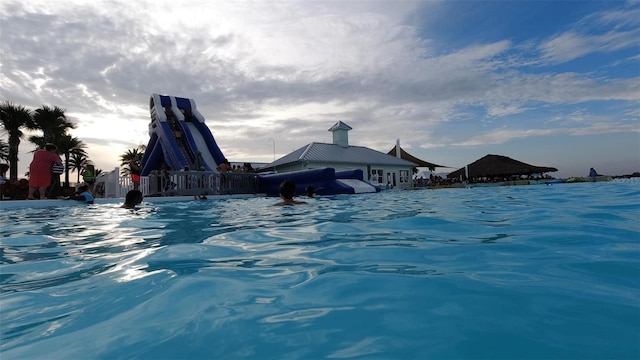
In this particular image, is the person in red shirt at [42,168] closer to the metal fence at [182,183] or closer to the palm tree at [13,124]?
the metal fence at [182,183]

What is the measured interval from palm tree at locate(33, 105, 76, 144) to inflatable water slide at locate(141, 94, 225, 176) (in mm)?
11321

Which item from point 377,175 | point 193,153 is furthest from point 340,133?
point 193,153

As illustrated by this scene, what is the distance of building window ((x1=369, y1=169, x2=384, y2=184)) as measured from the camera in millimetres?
27636

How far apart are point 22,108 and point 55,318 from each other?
96.4ft

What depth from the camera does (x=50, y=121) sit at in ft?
83.5

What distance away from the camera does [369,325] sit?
139 centimetres

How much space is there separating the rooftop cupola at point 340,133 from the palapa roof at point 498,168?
11306mm

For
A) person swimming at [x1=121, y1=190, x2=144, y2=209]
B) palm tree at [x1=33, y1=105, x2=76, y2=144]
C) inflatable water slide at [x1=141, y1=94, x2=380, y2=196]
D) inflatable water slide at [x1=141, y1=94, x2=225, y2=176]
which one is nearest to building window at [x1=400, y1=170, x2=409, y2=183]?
inflatable water slide at [x1=141, y1=94, x2=380, y2=196]

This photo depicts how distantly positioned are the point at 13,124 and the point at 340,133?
2241 centimetres

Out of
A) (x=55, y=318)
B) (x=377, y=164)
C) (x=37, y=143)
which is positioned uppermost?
(x=37, y=143)

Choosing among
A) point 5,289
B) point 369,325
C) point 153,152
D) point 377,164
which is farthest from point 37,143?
point 369,325

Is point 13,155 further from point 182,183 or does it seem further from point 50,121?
point 182,183

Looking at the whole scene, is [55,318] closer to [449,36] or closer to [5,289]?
[5,289]

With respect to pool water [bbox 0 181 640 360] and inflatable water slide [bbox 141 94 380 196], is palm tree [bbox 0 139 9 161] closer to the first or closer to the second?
inflatable water slide [bbox 141 94 380 196]
